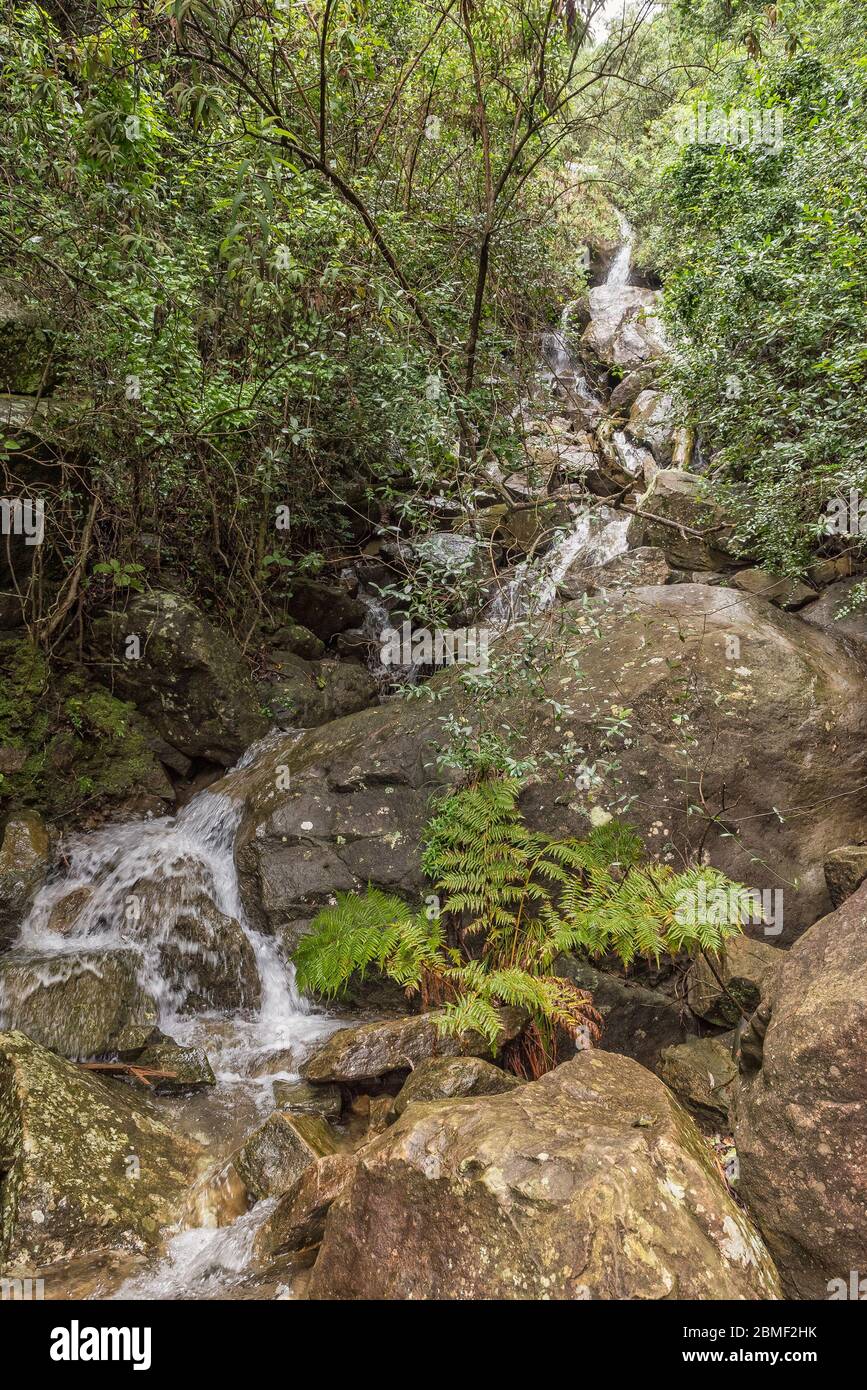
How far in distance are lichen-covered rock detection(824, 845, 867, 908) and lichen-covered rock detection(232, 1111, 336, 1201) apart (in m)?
3.72

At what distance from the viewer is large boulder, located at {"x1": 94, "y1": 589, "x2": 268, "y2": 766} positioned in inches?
309

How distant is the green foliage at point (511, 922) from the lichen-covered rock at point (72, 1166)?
1629 millimetres

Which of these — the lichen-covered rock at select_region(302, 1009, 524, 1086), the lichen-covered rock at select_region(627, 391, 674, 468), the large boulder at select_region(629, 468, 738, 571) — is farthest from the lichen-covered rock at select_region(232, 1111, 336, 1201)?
the lichen-covered rock at select_region(627, 391, 674, 468)

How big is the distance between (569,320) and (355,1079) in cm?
667

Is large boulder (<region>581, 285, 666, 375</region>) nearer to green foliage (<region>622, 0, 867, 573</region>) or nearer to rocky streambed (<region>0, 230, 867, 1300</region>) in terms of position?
green foliage (<region>622, 0, 867, 573</region>)

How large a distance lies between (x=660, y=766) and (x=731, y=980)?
5.85ft

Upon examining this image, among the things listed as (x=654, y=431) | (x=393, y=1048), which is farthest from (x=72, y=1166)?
(x=654, y=431)

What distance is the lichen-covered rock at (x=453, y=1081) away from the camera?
13.2 feet

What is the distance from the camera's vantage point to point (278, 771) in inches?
277

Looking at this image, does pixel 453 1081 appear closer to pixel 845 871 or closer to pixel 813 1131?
pixel 813 1131

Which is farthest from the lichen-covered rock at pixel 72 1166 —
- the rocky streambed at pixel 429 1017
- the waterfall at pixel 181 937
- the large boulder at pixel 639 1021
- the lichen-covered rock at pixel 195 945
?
the large boulder at pixel 639 1021
